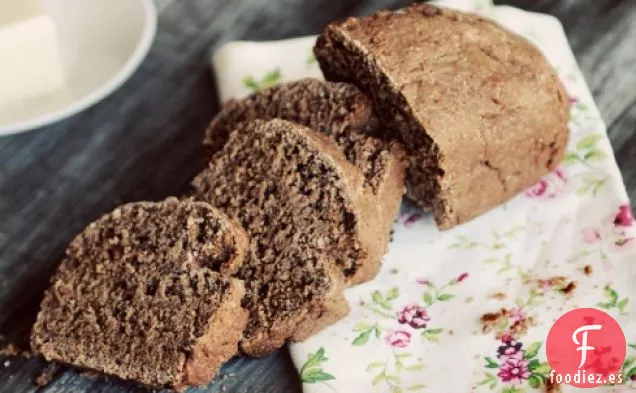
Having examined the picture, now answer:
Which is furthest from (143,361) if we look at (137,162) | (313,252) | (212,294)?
(137,162)

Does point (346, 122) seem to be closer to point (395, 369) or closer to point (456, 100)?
point (456, 100)

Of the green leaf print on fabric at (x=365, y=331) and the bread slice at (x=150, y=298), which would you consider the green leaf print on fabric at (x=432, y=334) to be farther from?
the bread slice at (x=150, y=298)

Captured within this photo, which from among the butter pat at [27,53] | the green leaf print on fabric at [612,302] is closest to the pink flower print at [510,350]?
the green leaf print on fabric at [612,302]

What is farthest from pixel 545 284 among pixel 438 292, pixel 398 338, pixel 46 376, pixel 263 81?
pixel 46 376

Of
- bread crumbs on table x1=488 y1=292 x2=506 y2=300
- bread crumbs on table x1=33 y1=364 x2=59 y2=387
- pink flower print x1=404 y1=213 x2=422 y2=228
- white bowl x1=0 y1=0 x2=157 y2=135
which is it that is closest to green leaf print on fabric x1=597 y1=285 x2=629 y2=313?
bread crumbs on table x1=488 y1=292 x2=506 y2=300

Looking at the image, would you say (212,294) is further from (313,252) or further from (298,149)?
(298,149)

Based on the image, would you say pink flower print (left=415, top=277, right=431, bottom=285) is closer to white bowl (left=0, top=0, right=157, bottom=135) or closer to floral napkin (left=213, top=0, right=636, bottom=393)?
floral napkin (left=213, top=0, right=636, bottom=393)
